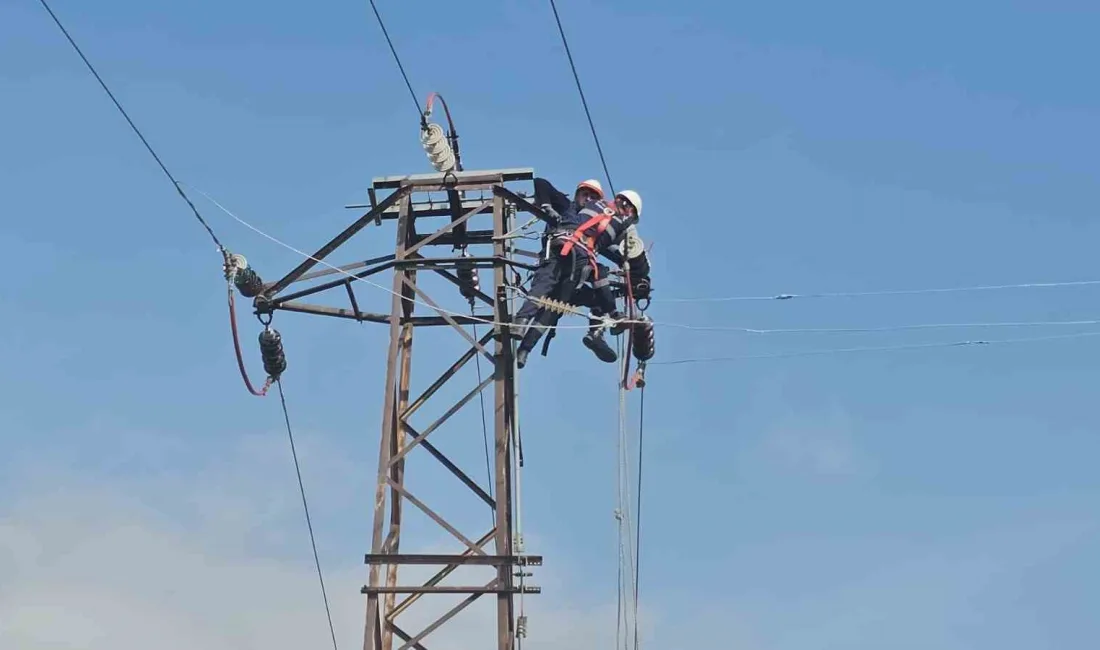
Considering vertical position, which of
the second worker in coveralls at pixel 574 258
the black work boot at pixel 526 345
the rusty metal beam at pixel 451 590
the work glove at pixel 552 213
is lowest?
the rusty metal beam at pixel 451 590

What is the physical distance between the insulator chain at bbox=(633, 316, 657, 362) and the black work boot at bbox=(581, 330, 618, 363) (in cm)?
23

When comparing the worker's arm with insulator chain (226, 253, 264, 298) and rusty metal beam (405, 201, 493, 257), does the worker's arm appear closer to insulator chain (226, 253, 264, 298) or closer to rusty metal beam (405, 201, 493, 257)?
rusty metal beam (405, 201, 493, 257)

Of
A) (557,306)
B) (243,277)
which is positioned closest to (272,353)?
(243,277)

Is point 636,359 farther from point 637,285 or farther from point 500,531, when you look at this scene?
point 500,531

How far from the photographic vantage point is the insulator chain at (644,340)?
14.1 metres

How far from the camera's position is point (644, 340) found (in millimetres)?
14234

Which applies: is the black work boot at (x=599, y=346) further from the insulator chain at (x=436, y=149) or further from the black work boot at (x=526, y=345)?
the insulator chain at (x=436, y=149)

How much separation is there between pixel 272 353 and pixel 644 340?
3.60 metres

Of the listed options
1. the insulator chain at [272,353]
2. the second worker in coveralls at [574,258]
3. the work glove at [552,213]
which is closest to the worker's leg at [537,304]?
the second worker in coveralls at [574,258]

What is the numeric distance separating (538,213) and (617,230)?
0.80 metres

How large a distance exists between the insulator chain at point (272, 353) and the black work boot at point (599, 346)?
2980mm

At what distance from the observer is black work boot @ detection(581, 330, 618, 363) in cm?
1414

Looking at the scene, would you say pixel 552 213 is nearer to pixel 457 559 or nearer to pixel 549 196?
pixel 549 196

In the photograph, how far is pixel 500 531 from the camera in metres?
13.2
